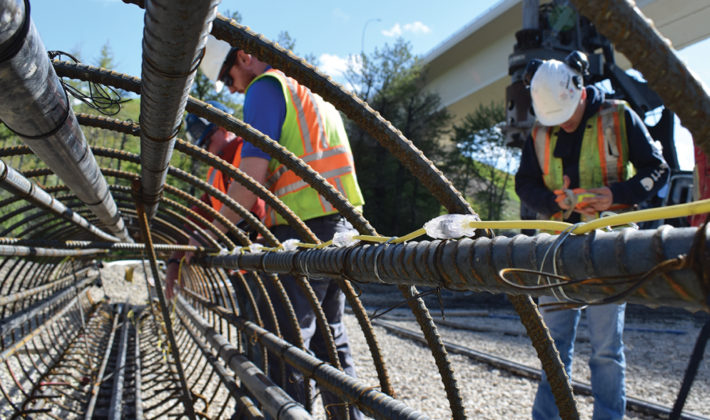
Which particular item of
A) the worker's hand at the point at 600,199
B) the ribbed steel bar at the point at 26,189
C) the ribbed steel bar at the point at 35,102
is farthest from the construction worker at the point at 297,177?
the ribbed steel bar at the point at 35,102

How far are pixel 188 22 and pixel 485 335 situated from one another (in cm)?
736

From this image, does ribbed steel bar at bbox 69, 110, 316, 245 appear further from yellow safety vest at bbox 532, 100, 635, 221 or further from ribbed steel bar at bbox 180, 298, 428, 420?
yellow safety vest at bbox 532, 100, 635, 221

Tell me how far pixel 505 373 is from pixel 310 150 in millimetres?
3390

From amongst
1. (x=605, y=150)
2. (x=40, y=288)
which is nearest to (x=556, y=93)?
(x=605, y=150)

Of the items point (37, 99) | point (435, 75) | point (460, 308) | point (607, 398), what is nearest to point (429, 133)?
point (435, 75)

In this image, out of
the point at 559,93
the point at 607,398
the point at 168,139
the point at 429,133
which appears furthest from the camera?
the point at 429,133

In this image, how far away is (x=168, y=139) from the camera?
4.47ft

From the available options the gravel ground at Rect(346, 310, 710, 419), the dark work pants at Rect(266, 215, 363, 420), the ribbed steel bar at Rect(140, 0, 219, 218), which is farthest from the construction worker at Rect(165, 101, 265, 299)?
the ribbed steel bar at Rect(140, 0, 219, 218)

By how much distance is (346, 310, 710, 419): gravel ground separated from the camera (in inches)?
167

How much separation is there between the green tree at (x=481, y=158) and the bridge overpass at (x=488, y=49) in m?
1.00

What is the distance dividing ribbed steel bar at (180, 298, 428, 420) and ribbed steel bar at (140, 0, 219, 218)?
37.0 inches

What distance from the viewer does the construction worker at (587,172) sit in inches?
111

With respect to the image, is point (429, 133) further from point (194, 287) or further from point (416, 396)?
point (416, 396)

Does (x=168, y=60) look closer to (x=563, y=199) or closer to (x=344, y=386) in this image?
(x=344, y=386)
